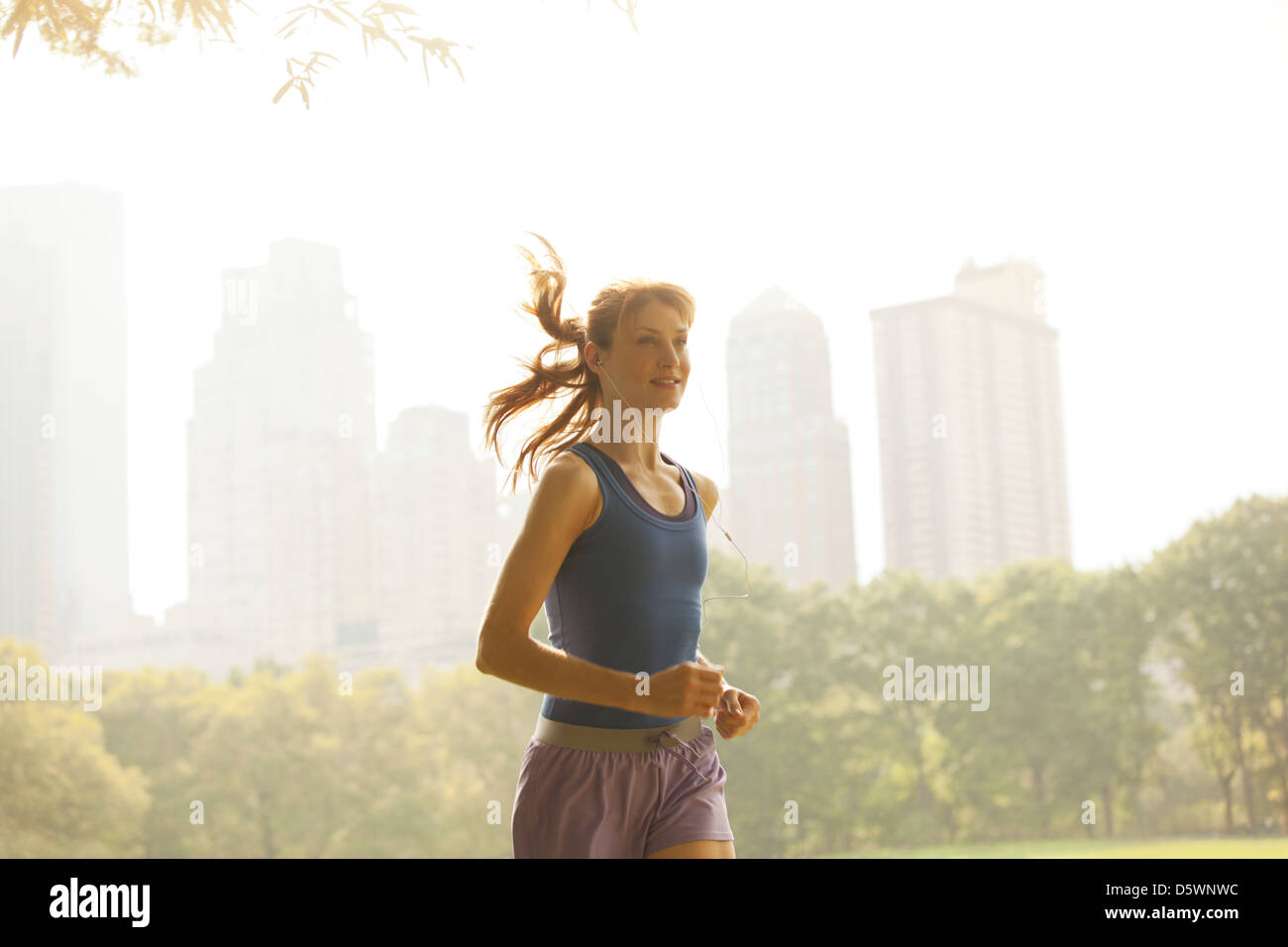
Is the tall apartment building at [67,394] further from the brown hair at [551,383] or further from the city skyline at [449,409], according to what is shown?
the brown hair at [551,383]

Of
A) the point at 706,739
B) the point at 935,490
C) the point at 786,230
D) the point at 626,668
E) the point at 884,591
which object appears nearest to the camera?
the point at 626,668

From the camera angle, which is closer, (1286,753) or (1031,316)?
(1286,753)

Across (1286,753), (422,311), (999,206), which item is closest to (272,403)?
(422,311)

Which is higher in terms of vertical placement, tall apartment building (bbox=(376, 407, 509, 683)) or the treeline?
tall apartment building (bbox=(376, 407, 509, 683))

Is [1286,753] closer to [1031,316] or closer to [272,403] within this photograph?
[1031,316]

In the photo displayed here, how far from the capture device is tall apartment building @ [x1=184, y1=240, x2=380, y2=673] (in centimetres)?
4134

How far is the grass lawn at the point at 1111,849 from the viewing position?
24578 millimetres

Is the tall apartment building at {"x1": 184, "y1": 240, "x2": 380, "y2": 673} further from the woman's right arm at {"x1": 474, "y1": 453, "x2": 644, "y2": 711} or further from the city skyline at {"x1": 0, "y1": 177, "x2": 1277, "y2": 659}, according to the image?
the woman's right arm at {"x1": 474, "y1": 453, "x2": 644, "y2": 711}

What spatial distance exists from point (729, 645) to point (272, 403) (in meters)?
22.2

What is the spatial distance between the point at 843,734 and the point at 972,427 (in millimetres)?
14634

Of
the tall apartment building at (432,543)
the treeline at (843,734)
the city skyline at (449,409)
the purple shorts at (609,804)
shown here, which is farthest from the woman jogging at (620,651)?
the city skyline at (449,409)

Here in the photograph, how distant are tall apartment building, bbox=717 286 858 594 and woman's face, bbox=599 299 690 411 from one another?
37.5 metres

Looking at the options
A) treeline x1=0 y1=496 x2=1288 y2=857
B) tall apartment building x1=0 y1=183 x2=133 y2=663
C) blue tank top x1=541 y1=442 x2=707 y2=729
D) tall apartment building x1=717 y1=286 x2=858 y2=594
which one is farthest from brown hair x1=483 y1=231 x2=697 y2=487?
tall apartment building x1=0 y1=183 x2=133 y2=663

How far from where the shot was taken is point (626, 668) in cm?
162
